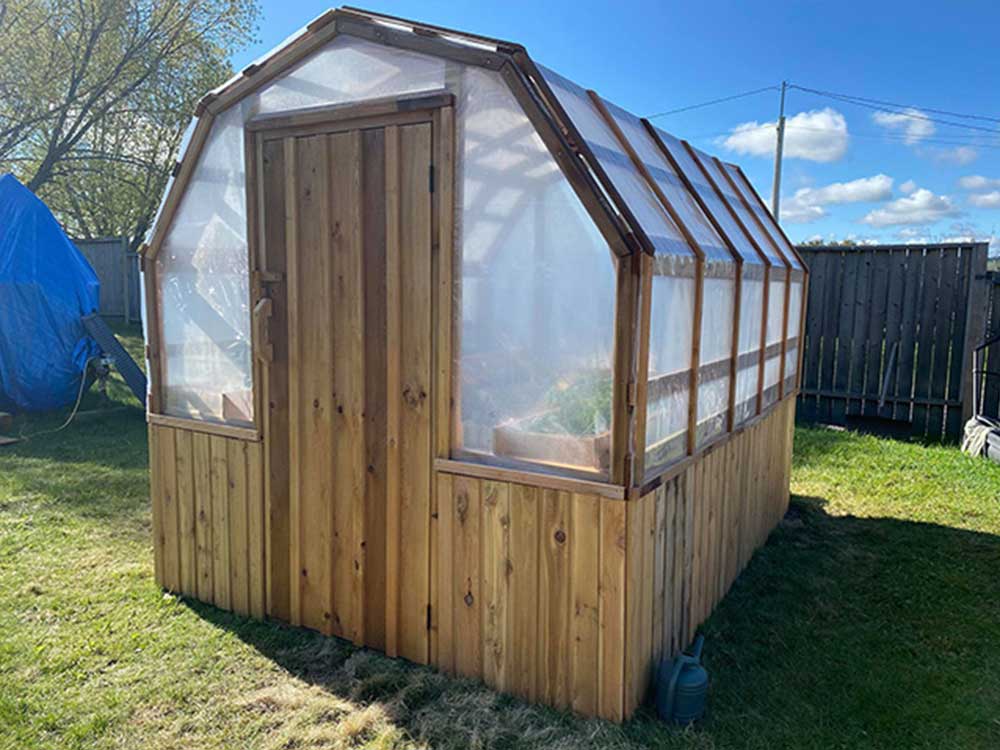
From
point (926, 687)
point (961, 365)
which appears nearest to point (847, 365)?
point (961, 365)

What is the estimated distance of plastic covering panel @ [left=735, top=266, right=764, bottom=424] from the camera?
3.63 m

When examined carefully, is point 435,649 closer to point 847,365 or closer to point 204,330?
point 204,330

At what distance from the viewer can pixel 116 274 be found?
13.6 meters

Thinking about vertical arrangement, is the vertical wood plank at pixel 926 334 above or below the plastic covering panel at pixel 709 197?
below

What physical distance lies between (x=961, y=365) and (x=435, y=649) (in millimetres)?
6428

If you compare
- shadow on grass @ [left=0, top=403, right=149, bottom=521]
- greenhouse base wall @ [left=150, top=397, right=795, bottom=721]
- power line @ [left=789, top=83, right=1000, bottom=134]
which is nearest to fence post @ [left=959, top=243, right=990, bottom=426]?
greenhouse base wall @ [left=150, top=397, right=795, bottom=721]

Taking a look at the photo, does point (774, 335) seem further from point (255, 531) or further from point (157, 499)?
point (157, 499)

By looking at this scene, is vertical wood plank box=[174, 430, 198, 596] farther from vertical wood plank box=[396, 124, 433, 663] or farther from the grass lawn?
vertical wood plank box=[396, 124, 433, 663]

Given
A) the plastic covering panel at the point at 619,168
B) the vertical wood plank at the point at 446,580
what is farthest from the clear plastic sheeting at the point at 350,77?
the vertical wood plank at the point at 446,580

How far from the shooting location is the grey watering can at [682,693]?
251cm

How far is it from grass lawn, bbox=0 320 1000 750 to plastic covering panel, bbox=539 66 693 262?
67.6 inches

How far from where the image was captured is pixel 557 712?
8.37 ft

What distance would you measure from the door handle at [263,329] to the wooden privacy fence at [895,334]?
642cm

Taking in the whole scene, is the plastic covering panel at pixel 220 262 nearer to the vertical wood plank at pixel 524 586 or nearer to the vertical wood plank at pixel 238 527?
the vertical wood plank at pixel 238 527
